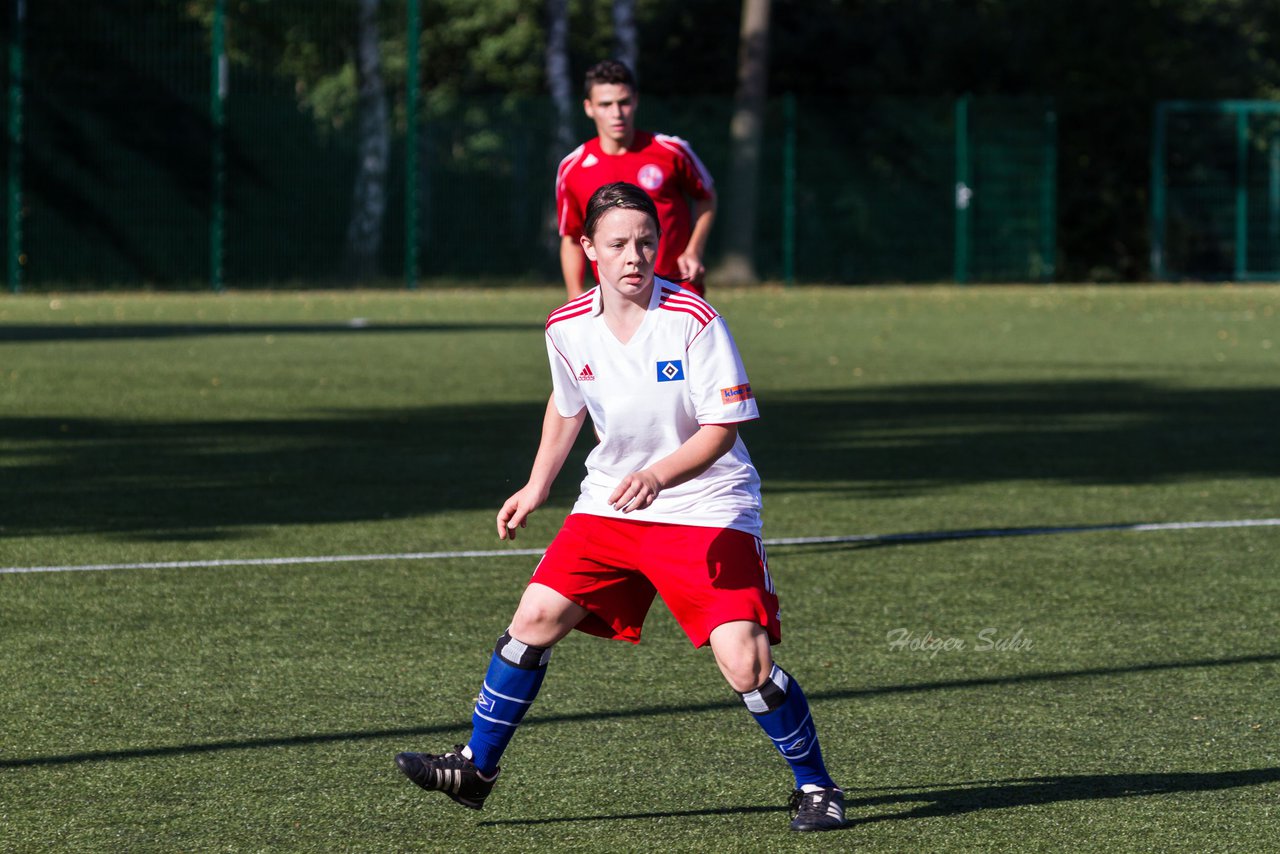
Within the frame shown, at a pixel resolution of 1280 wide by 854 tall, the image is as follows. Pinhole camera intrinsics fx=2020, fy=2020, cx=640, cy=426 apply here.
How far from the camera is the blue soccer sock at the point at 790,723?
15.0 feet

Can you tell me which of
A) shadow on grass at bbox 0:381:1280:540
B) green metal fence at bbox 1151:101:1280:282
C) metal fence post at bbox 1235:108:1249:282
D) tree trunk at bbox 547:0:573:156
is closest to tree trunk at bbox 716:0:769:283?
tree trunk at bbox 547:0:573:156

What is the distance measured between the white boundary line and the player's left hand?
4.21 metres

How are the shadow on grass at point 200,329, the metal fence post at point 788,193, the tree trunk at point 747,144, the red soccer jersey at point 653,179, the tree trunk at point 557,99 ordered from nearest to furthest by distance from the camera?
1. the red soccer jersey at point 653,179
2. the shadow on grass at point 200,329
3. the tree trunk at point 557,99
4. the tree trunk at point 747,144
5. the metal fence post at point 788,193

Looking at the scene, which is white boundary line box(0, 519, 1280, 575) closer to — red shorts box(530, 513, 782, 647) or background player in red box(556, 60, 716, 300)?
background player in red box(556, 60, 716, 300)

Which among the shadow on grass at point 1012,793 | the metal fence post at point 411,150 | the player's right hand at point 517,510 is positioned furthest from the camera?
the metal fence post at point 411,150

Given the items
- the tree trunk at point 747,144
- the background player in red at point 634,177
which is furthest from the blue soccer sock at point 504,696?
the tree trunk at point 747,144

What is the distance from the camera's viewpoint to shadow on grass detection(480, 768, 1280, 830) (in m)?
4.82

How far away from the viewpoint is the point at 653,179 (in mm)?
9500

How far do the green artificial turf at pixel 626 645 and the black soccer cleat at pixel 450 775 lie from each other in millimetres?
92

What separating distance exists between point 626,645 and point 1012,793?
2001mm

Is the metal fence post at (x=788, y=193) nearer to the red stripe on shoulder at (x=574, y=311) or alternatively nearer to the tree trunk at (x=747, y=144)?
the tree trunk at (x=747, y=144)

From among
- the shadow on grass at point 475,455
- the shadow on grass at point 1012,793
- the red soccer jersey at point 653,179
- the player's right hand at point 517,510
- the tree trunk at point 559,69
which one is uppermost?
the tree trunk at point 559,69

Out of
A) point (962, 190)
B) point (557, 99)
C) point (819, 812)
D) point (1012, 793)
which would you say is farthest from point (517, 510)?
point (962, 190)

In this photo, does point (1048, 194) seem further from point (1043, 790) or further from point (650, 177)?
point (1043, 790)
